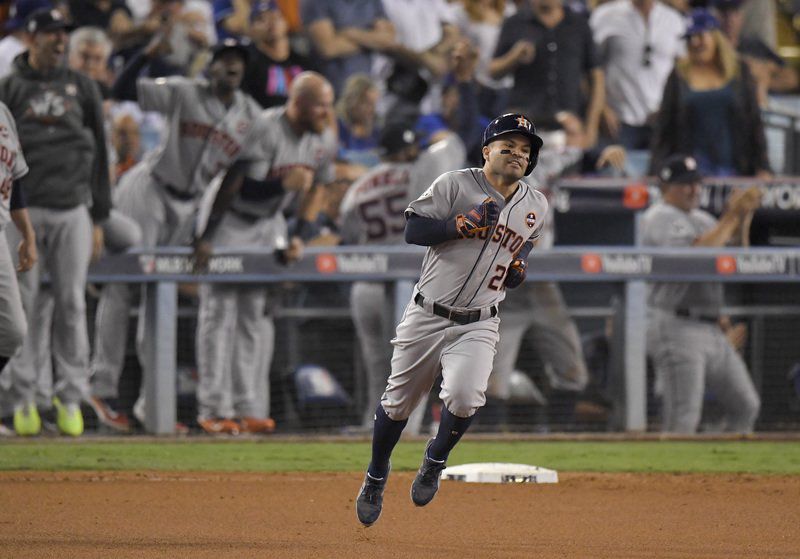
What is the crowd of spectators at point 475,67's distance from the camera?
10062mm

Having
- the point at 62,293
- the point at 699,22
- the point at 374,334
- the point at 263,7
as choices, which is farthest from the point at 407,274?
the point at 699,22

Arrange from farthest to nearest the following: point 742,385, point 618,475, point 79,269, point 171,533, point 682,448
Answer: point 742,385
point 682,448
point 79,269
point 618,475
point 171,533

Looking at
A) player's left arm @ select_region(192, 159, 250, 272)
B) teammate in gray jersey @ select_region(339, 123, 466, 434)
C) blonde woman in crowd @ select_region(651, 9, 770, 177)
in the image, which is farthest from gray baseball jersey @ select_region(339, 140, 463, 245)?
blonde woman in crowd @ select_region(651, 9, 770, 177)

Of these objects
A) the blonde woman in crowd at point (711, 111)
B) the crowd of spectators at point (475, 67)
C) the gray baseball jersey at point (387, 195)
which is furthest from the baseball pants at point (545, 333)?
the blonde woman in crowd at point (711, 111)

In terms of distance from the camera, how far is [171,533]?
4992 mm

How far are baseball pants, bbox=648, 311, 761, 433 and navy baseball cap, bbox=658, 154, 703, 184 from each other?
98 centimetres

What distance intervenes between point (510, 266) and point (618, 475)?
251cm

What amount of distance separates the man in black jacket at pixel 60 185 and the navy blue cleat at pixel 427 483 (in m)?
3.43

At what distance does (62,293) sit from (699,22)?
529 centimetres

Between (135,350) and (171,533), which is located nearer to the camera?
(171,533)

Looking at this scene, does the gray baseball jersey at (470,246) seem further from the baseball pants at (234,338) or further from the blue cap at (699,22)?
the blue cap at (699,22)

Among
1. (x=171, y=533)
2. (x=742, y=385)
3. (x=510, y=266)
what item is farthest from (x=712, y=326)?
(x=171, y=533)

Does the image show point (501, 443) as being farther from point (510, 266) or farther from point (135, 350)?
point (510, 266)

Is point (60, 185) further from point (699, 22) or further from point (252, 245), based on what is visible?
point (699, 22)
